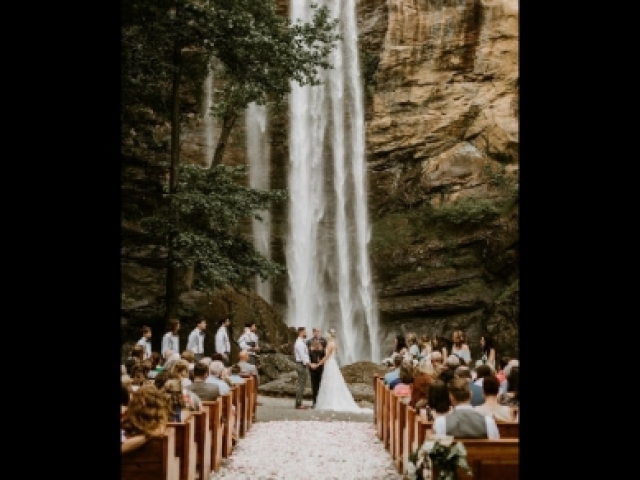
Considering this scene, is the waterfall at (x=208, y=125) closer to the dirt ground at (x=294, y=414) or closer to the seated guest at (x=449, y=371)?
the dirt ground at (x=294, y=414)

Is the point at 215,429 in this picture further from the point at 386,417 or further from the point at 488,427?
the point at 488,427

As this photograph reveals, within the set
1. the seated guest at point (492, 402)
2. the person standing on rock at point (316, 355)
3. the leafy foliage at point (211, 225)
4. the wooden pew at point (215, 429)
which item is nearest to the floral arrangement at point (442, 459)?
the seated guest at point (492, 402)

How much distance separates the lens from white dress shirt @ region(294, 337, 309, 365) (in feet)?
50.9

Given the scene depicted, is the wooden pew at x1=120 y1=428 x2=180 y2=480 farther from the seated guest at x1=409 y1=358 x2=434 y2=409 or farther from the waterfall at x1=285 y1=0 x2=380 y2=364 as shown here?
the waterfall at x1=285 y1=0 x2=380 y2=364

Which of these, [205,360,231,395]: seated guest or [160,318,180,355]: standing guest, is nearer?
[205,360,231,395]: seated guest

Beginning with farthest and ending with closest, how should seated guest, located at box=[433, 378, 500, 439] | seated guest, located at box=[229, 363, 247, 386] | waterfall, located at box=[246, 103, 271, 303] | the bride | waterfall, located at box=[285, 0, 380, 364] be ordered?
waterfall, located at box=[246, 103, 271, 303], waterfall, located at box=[285, 0, 380, 364], the bride, seated guest, located at box=[229, 363, 247, 386], seated guest, located at box=[433, 378, 500, 439]

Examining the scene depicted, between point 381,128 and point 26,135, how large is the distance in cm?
2784

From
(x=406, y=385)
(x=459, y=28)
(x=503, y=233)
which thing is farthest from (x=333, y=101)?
(x=406, y=385)

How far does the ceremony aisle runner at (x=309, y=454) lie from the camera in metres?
Result: 9.85

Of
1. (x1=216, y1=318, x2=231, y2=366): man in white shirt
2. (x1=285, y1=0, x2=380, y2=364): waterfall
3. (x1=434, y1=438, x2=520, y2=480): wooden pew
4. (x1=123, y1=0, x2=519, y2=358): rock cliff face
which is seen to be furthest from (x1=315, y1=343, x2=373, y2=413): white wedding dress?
(x1=285, y1=0, x2=380, y2=364): waterfall

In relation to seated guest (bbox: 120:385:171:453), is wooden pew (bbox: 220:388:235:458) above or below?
below

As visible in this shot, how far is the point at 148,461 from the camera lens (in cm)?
652

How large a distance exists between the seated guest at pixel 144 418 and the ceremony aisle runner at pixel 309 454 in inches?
127

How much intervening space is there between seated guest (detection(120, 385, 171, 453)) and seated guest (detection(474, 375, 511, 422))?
2965 mm
